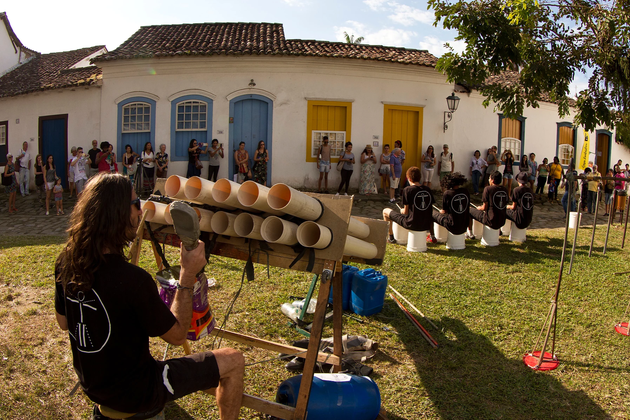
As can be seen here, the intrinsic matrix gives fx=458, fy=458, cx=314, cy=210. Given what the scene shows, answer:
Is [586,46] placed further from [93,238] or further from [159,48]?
[159,48]

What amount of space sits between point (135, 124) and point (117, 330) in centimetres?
1401

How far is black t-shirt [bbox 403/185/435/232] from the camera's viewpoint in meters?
7.55

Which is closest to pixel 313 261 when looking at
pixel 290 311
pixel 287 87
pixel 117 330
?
pixel 117 330

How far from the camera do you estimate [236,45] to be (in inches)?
555

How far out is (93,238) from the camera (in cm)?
202

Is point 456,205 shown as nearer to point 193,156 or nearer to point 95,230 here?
point 95,230

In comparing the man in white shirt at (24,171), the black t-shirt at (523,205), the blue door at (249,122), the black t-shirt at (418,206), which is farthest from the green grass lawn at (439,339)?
the man in white shirt at (24,171)

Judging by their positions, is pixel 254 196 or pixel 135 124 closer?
pixel 254 196

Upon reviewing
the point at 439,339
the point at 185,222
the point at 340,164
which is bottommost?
the point at 439,339

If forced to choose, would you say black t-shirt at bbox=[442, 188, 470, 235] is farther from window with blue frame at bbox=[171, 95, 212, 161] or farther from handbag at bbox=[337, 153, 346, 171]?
window with blue frame at bbox=[171, 95, 212, 161]

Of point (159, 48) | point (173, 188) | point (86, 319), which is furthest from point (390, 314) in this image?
point (159, 48)

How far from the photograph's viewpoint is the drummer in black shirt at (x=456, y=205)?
301 inches

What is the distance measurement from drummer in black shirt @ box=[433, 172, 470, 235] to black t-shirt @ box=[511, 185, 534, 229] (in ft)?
4.30

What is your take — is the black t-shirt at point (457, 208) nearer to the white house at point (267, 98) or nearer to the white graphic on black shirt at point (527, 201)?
the white graphic on black shirt at point (527, 201)
